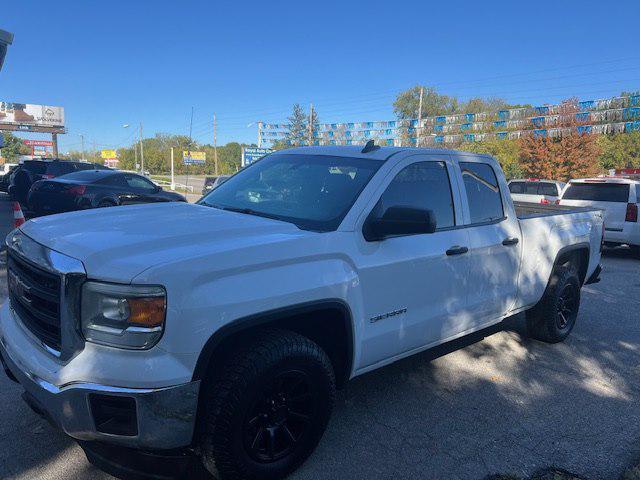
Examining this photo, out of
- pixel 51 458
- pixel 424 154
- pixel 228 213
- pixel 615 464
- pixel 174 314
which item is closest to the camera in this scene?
pixel 174 314

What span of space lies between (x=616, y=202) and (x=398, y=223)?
10.5 m

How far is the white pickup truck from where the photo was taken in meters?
2.16

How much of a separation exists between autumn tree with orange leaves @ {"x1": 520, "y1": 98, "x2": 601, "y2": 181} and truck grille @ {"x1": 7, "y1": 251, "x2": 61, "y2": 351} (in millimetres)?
36064

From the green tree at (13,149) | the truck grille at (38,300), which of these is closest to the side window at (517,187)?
the truck grille at (38,300)

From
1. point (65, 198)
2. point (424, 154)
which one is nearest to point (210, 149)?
point (65, 198)

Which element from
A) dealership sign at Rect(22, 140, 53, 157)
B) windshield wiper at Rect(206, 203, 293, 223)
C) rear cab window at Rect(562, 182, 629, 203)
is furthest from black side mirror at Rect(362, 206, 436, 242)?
dealership sign at Rect(22, 140, 53, 157)

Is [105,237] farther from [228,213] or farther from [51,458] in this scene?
[51,458]

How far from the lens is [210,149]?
381 ft

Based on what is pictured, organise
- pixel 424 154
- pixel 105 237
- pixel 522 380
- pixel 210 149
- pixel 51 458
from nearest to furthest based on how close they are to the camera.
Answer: pixel 105 237
pixel 51 458
pixel 424 154
pixel 522 380
pixel 210 149

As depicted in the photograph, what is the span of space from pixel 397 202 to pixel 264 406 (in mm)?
1616

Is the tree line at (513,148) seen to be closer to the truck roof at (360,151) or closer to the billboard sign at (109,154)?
the billboard sign at (109,154)

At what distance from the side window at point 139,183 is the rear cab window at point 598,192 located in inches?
418

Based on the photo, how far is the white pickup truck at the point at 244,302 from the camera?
216 cm

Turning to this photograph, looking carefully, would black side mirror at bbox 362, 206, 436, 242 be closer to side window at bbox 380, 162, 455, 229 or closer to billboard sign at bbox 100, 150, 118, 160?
side window at bbox 380, 162, 455, 229
